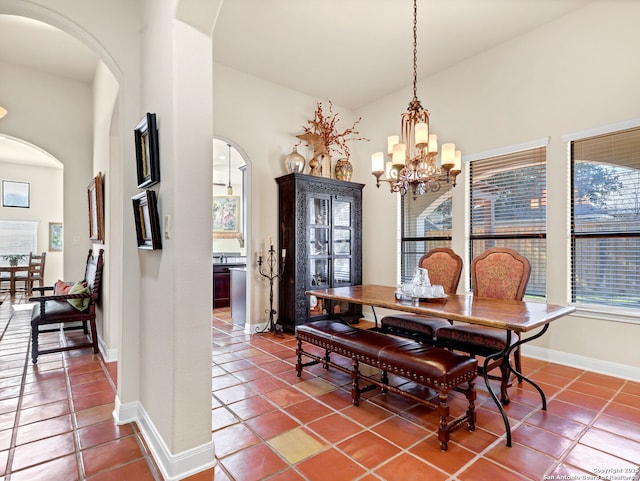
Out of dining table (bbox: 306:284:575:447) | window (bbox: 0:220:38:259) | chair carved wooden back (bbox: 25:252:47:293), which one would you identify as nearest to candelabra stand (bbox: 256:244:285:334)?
dining table (bbox: 306:284:575:447)

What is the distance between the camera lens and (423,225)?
462 centimetres

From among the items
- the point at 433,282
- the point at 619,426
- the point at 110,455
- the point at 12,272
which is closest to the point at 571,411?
the point at 619,426

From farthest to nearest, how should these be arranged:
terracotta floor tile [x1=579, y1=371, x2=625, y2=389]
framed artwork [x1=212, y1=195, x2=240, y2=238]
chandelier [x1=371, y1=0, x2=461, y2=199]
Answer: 1. framed artwork [x1=212, y1=195, x2=240, y2=238]
2. terracotta floor tile [x1=579, y1=371, x2=625, y2=389]
3. chandelier [x1=371, y1=0, x2=461, y2=199]

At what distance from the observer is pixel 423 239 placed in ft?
15.1

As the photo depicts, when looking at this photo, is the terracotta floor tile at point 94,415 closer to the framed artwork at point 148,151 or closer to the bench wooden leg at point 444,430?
the framed artwork at point 148,151

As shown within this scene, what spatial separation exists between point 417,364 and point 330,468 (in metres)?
0.77

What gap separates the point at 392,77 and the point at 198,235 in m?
3.82

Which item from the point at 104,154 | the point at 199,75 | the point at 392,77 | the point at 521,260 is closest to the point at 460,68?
the point at 392,77

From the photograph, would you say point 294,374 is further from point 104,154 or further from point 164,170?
point 104,154

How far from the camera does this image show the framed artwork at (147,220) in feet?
6.15

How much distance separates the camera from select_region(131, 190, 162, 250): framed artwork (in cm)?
188

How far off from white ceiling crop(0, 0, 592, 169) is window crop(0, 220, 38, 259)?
5585 mm

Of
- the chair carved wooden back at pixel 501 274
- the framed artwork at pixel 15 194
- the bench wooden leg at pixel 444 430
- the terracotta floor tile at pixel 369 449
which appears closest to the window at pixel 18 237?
the framed artwork at pixel 15 194

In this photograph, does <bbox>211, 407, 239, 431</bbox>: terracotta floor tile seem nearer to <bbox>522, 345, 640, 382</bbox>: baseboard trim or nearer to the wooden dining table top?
the wooden dining table top
